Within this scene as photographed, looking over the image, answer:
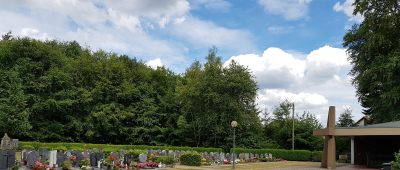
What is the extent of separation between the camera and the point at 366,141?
28.5 meters

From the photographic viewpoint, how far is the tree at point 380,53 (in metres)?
28.8

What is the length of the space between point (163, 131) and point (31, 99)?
17090 millimetres

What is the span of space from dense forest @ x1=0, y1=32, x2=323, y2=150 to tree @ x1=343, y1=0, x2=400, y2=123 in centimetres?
984

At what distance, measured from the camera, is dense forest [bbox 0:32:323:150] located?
38.2 metres

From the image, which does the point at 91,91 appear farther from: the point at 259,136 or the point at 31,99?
the point at 259,136

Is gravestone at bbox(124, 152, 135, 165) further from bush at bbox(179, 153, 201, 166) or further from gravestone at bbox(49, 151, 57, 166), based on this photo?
bush at bbox(179, 153, 201, 166)

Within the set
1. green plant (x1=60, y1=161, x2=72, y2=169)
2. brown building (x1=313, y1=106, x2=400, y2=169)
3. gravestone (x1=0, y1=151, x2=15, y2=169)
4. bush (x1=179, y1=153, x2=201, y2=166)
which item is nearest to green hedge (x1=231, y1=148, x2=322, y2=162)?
brown building (x1=313, y1=106, x2=400, y2=169)

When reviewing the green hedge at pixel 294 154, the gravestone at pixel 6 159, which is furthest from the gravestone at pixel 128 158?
the green hedge at pixel 294 154

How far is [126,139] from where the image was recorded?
4334 cm

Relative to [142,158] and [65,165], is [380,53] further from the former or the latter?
[65,165]

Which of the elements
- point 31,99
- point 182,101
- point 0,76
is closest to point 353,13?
point 182,101

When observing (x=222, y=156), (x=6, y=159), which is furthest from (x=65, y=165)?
(x=222, y=156)

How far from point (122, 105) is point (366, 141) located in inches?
1186

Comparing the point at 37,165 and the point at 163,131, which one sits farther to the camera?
the point at 163,131
